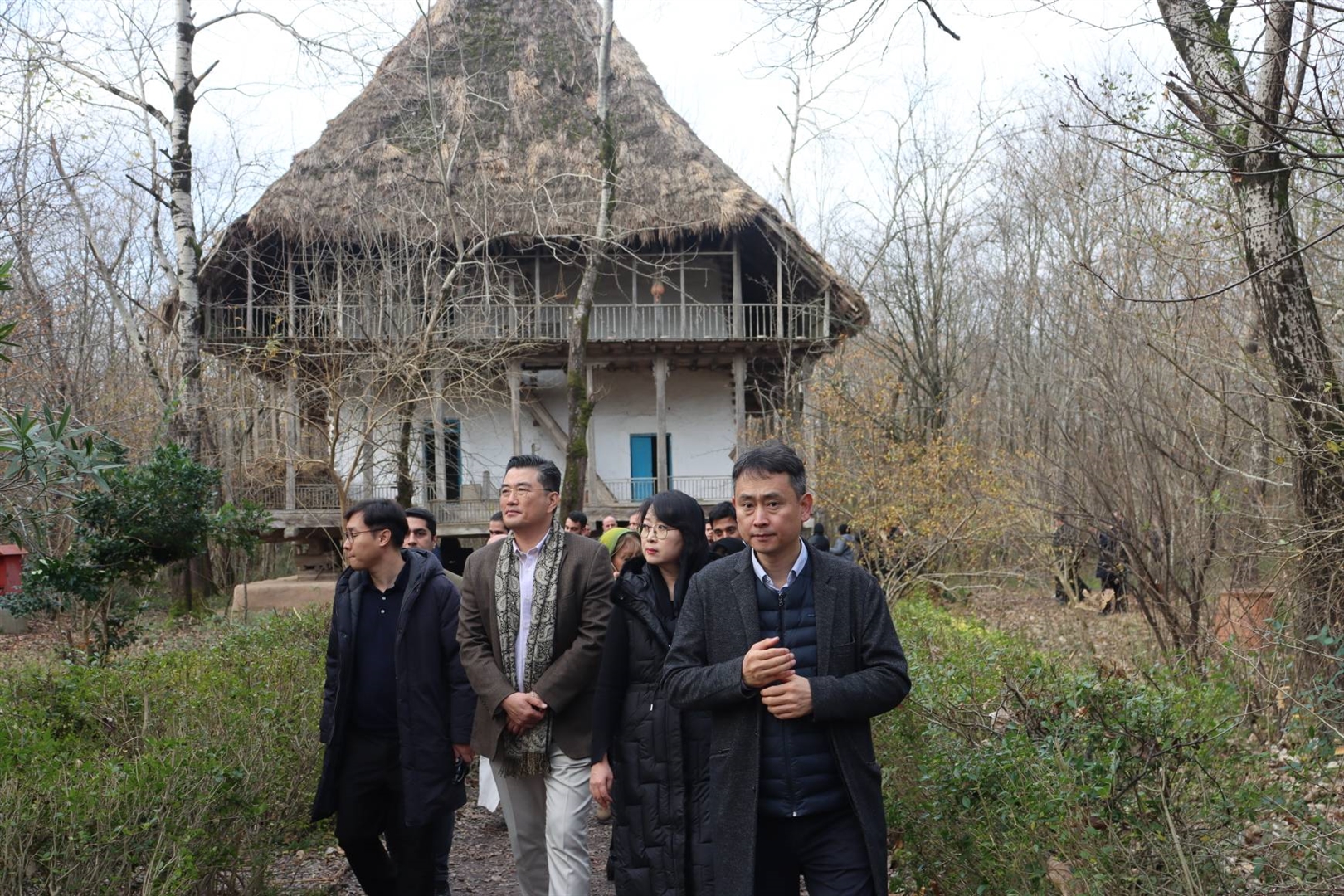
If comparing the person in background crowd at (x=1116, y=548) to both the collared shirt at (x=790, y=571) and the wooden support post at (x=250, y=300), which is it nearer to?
the collared shirt at (x=790, y=571)

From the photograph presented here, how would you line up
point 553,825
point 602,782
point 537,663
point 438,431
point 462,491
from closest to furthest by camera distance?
point 602,782 → point 553,825 → point 537,663 → point 438,431 → point 462,491

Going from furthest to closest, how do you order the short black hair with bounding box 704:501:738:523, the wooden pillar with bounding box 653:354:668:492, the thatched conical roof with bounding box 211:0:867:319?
the wooden pillar with bounding box 653:354:668:492 → the thatched conical roof with bounding box 211:0:867:319 → the short black hair with bounding box 704:501:738:523

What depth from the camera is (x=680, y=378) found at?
2769cm

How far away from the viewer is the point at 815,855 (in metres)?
3.40

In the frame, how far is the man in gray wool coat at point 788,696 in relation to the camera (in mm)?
3314

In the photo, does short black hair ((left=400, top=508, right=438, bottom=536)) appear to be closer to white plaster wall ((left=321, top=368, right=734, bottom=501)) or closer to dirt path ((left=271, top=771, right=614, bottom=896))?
dirt path ((left=271, top=771, right=614, bottom=896))

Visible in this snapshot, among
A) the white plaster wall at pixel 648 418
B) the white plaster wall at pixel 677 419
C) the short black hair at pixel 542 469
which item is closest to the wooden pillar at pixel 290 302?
the white plaster wall at pixel 648 418

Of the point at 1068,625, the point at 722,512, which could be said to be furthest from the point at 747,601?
the point at 1068,625

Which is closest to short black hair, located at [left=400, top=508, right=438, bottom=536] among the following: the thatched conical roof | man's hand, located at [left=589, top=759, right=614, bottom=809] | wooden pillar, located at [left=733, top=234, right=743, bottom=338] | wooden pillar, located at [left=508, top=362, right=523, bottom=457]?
man's hand, located at [left=589, top=759, right=614, bottom=809]

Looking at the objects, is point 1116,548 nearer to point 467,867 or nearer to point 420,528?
point 420,528

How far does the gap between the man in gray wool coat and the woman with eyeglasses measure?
0.50m

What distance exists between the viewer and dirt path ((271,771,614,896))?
6.39m

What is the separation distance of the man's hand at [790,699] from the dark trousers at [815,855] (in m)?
0.32

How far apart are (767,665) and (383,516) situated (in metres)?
2.57
